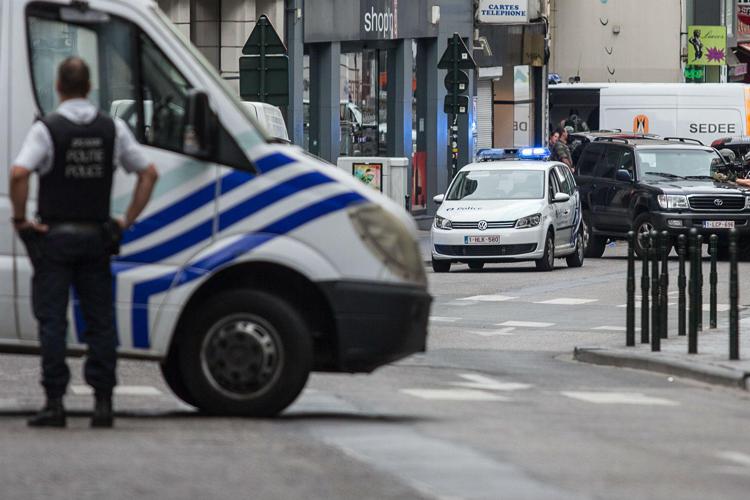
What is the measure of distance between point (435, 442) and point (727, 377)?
16.0ft

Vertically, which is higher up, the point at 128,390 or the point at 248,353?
the point at 248,353

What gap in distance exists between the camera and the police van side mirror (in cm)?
987

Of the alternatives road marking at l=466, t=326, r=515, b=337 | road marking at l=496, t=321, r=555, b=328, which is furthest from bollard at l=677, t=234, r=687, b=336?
road marking at l=496, t=321, r=555, b=328

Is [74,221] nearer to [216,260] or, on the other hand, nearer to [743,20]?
[216,260]

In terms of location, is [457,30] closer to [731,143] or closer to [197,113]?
[731,143]

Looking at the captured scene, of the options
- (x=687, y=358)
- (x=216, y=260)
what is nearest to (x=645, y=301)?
(x=687, y=358)

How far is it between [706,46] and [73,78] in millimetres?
74628

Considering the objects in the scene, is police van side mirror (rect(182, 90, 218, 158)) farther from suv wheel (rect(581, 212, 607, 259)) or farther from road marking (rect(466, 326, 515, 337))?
suv wheel (rect(581, 212, 607, 259))

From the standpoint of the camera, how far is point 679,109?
55969 mm

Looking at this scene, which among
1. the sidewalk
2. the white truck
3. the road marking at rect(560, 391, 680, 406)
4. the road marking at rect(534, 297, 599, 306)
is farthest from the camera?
the white truck

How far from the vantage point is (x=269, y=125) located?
25.4m

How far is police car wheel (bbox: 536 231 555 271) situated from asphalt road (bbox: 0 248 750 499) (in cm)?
1321

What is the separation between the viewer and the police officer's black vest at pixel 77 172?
30.3ft

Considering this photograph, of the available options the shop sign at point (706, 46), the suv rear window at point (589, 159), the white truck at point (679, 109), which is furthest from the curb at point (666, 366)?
the shop sign at point (706, 46)
